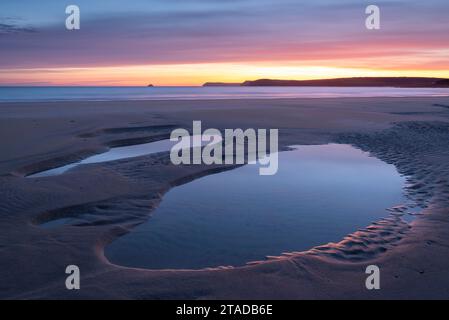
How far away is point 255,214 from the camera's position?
8203 mm

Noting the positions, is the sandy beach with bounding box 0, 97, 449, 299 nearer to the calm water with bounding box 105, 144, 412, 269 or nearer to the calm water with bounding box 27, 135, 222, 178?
the calm water with bounding box 105, 144, 412, 269

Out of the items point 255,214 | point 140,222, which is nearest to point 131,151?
point 140,222

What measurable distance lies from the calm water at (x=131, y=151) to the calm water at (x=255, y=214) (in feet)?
11.6

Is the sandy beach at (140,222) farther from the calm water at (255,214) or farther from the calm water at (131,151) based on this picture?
the calm water at (131,151)

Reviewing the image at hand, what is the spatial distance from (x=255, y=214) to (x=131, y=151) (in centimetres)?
744

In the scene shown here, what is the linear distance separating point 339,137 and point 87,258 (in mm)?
14172

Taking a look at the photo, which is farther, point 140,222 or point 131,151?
point 131,151

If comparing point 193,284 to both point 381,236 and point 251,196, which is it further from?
point 251,196

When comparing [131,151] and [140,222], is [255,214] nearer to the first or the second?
[140,222]

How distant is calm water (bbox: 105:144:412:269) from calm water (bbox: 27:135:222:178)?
3.53 m

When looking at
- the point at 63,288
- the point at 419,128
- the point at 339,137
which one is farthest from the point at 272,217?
the point at 419,128

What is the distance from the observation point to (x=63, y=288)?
506 centimetres

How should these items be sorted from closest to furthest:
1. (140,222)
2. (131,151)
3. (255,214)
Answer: (140,222)
(255,214)
(131,151)

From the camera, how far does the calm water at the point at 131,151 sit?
11.4 metres
